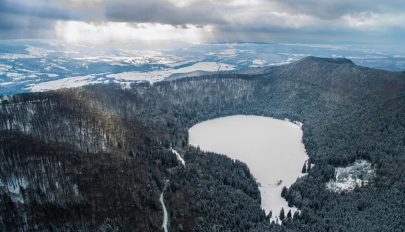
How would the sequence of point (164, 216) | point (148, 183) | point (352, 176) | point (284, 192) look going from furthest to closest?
1. point (352, 176)
2. point (284, 192)
3. point (148, 183)
4. point (164, 216)

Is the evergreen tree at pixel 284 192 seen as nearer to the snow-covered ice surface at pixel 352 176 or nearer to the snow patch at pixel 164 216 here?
the snow-covered ice surface at pixel 352 176

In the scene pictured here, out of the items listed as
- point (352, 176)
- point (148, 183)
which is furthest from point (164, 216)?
point (352, 176)

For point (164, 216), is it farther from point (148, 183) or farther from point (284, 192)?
point (284, 192)

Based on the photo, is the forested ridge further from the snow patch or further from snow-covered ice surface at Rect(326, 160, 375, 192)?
snow-covered ice surface at Rect(326, 160, 375, 192)

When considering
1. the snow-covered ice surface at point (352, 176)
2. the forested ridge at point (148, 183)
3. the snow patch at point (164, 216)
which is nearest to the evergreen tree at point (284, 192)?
the forested ridge at point (148, 183)

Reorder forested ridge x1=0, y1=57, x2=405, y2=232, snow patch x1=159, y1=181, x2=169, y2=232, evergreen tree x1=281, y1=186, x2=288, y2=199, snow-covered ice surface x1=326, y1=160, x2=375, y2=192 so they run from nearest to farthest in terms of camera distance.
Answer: snow patch x1=159, y1=181, x2=169, y2=232 → forested ridge x1=0, y1=57, x2=405, y2=232 → evergreen tree x1=281, y1=186, x2=288, y2=199 → snow-covered ice surface x1=326, y1=160, x2=375, y2=192

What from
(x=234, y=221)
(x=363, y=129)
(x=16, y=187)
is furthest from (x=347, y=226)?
(x=16, y=187)

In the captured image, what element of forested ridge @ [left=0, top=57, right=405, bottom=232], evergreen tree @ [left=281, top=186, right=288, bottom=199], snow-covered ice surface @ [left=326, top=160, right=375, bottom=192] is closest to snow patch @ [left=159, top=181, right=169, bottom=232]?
forested ridge @ [left=0, top=57, right=405, bottom=232]

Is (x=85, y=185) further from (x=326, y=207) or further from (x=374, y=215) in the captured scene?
(x=374, y=215)
